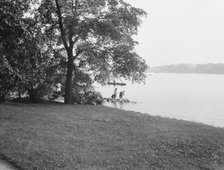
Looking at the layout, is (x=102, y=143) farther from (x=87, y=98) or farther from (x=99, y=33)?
(x=87, y=98)

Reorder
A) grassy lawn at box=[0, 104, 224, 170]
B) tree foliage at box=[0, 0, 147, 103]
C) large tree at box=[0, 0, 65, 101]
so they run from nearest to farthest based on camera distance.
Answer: grassy lawn at box=[0, 104, 224, 170] < large tree at box=[0, 0, 65, 101] < tree foliage at box=[0, 0, 147, 103]

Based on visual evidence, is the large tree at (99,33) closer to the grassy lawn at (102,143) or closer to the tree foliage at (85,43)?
the tree foliage at (85,43)

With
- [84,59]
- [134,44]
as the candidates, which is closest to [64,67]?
[84,59]

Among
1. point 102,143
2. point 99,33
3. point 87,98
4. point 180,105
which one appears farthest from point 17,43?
point 180,105

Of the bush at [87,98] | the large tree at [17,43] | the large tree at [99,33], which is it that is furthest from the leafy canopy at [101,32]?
the large tree at [17,43]

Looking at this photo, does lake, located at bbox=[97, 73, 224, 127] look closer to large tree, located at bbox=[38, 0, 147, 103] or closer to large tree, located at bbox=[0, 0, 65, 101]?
large tree, located at bbox=[38, 0, 147, 103]

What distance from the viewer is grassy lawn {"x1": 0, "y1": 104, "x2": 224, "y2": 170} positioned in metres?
10.9

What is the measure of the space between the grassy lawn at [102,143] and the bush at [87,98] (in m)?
Result: 12.7

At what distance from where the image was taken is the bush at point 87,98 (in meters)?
32.1

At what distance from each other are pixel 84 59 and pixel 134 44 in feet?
14.5

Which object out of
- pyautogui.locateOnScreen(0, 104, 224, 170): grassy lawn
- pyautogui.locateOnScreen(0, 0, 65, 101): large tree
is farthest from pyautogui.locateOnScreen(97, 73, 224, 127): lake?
pyautogui.locateOnScreen(0, 0, 65, 101): large tree

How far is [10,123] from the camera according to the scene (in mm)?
16031

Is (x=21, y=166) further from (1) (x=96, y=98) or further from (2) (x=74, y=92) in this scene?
(1) (x=96, y=98)

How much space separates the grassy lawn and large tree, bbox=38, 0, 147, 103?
346 inches
